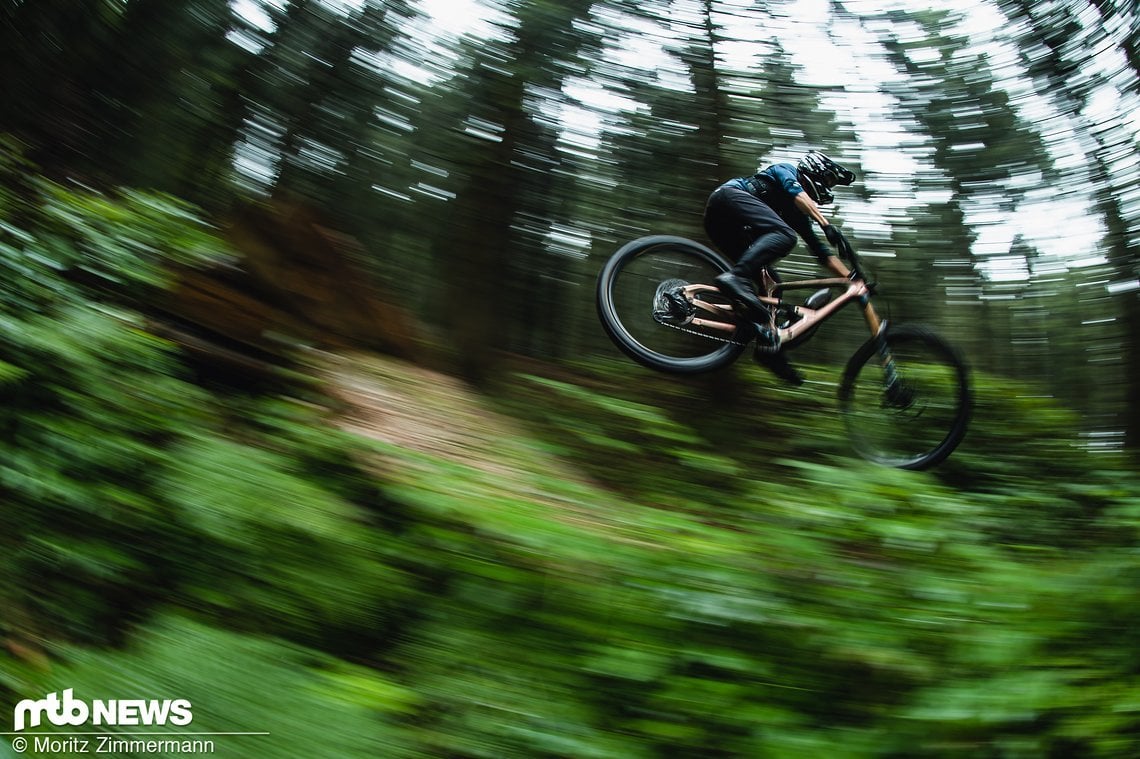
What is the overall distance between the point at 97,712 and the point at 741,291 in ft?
11.5

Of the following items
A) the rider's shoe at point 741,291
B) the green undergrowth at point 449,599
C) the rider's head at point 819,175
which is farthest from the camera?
the rider's head at point 819,175

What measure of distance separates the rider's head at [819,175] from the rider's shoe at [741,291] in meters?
0.80

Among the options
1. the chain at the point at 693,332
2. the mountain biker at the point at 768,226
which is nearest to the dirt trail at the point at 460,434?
the chain at the point at 693,332

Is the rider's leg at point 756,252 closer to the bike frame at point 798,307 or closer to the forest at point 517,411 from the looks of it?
the bike frame at point 798,307

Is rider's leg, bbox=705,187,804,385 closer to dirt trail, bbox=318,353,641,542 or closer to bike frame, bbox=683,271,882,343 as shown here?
bike frame, bbox=683,271,882,343

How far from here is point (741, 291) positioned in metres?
4.21

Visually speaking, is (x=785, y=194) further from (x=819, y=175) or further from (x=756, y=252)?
(x=756, y=252)

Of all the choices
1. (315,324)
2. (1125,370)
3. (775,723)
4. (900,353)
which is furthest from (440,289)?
(1125,370)

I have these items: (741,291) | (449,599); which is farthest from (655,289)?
(449,599)

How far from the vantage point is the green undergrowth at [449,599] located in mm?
2447

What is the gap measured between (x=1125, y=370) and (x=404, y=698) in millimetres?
5621

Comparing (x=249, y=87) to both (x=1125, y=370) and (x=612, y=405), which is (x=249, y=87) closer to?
(x=612, y=405)

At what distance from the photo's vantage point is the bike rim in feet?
14.3

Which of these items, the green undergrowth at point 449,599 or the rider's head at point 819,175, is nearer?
the green undergrowth at point 449,599
